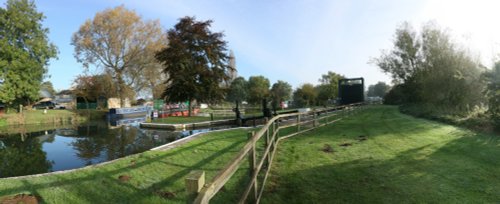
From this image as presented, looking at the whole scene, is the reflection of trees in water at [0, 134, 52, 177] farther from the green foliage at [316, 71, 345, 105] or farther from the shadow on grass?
the green foliage at [316, 71, 345, 105]

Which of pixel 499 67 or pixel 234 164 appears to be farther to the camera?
pixel 499 67

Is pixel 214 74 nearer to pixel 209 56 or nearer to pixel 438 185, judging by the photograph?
pixel 209 56

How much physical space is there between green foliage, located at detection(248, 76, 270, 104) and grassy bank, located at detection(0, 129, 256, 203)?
48.7 m

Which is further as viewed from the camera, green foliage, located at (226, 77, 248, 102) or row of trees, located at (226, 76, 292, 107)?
green foliage, located at (226, 77, 248, 102)

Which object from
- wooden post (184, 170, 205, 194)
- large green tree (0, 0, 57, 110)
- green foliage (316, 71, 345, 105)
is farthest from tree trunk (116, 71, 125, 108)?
wooden post (184, 170, 205, 194)

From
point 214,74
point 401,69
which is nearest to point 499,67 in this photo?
point 214,74

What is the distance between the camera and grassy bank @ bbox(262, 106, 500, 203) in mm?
4633

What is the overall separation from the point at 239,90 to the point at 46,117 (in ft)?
139

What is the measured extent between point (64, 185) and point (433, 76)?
72.7ft

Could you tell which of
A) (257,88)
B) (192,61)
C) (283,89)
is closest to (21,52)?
(192,61)

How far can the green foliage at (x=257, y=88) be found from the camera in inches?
2241

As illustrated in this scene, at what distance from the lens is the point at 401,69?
33688mm

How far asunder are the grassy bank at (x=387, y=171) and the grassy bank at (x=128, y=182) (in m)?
1.19

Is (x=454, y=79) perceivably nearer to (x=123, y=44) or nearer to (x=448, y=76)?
(x=448, y=76)
